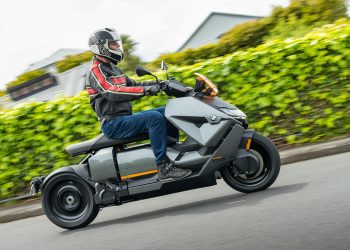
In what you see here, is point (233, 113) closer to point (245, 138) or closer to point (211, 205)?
point (245, 138)

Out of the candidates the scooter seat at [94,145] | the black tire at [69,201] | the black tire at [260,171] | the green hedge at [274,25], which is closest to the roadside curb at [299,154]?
the black tire at [69,201]

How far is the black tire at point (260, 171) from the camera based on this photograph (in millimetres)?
6352

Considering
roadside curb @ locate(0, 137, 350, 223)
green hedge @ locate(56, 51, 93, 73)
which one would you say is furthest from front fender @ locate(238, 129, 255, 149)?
green hedge @ locate(56, 51, 93, 73)

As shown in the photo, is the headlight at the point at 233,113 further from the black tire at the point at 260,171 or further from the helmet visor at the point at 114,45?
the helmet visor at the point at 114,45

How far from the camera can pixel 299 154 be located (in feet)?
27.7

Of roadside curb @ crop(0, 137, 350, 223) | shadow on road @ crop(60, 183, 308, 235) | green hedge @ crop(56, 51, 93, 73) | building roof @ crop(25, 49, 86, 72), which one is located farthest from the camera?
building roof @ crop(25, 49, 86, 72)

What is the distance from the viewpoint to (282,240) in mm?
4488

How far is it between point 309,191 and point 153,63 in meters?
14.8

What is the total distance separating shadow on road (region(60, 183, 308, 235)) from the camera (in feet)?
20.2

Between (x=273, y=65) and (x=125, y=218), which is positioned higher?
(x=273, y=65)

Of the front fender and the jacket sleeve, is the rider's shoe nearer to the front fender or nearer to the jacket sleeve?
the front fender

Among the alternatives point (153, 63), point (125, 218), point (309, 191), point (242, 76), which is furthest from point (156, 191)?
point (153, 63)

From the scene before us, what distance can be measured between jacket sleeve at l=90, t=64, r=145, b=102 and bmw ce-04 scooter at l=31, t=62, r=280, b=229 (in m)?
0.22

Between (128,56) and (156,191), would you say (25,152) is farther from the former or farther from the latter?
(128,56)
